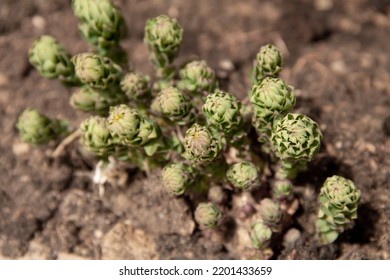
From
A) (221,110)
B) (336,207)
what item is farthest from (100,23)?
(336,207)

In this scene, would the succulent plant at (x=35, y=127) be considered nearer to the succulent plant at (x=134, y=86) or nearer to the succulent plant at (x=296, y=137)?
the succulent plant at (x=134, y=86)

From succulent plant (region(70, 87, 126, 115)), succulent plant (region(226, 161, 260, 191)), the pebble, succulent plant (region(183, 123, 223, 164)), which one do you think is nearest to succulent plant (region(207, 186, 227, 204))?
succulent plant (region(226, 161, 260, 191))

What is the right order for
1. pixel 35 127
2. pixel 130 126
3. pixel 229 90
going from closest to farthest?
1. pixel 130 126
2. pixel 35 127
3. pixel 229 90

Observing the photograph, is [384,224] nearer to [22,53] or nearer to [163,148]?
[163,148]

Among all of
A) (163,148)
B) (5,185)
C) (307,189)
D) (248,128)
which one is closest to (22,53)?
(5,185)

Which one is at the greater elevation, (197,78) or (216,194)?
(197,78)

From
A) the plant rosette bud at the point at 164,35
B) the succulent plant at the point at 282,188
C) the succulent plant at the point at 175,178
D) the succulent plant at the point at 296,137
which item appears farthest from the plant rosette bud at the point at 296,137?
the plant rosette bud at the point at 164,35

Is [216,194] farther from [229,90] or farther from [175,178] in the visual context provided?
[229,90]
